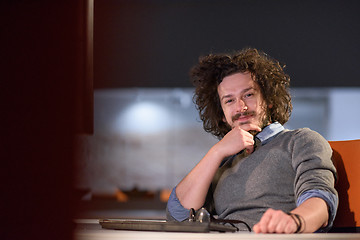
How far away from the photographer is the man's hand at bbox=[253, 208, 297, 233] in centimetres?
79

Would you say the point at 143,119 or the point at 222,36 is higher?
the point at 222,36

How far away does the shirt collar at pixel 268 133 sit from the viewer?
1.43m

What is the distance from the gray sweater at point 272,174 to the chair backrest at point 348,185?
125 millimetres

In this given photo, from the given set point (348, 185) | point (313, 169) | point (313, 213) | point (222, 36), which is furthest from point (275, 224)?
point (222, 36)

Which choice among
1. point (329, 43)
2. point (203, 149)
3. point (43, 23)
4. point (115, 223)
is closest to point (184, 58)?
point (203, 149)

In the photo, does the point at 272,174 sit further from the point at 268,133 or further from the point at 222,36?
the point at 222,36

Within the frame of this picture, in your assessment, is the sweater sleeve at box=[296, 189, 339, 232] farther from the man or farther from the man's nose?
the man's nose

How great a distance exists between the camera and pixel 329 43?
544cm

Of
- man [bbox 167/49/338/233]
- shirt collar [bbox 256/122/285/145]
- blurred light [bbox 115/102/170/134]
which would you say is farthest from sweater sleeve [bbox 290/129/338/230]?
blurred light [bbox 115/102/170/134]

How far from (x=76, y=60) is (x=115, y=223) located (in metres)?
0.57

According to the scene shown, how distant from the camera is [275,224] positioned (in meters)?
0.79

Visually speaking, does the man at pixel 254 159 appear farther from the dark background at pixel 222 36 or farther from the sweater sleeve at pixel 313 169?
the dark background at pixel 222 36

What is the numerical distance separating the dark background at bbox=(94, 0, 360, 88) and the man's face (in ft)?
13.1

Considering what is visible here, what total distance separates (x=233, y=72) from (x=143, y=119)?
13.2 feet
